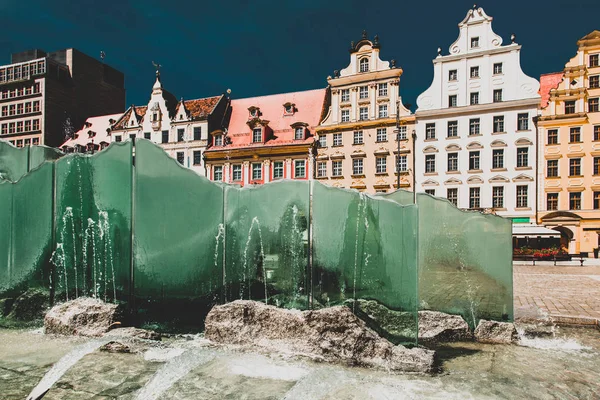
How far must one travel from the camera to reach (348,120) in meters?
31.7

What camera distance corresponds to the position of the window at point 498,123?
28.0m

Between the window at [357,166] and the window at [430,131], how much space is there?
190 inches

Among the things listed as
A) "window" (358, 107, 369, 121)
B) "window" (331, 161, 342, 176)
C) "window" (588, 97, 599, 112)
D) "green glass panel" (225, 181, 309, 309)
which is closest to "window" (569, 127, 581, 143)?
"window" (588, 97, 599, 112)

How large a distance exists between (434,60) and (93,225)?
A: 92.4ft

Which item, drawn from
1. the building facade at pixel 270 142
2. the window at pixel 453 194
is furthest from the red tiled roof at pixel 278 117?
the window at pixel 453 194

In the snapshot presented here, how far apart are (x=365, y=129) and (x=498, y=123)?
8.67 meters

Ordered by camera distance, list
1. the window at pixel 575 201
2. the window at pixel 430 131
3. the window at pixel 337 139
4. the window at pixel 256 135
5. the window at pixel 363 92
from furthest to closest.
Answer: the window at pixel 256 135 < the window at pixel 337 139 < the window at pixel 363 92 < the window at pixel 430 131 < the window at pixel 575 201


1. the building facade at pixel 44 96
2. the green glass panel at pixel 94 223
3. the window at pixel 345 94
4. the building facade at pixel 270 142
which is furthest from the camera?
the building facade at pixel 44 96

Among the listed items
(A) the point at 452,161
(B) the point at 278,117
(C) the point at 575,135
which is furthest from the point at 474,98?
(B) the point at 278,117

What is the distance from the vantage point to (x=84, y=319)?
564cm

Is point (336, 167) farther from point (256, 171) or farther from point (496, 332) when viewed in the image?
point (496, 332)

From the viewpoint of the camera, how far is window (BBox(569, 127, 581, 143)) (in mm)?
27484

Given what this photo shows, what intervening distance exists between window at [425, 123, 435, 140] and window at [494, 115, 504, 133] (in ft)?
12.6

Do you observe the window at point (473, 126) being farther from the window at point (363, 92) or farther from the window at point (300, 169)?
the window at point (300, 169)
